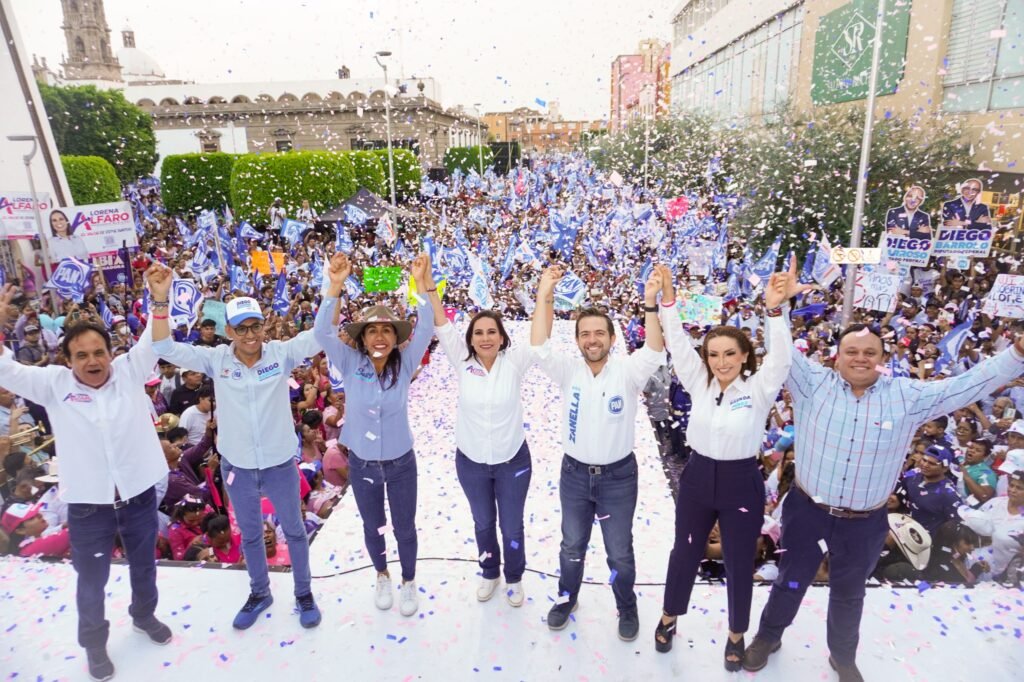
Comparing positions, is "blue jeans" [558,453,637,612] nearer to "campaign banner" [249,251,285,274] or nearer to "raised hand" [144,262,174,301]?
"raised hand" [144,262,174,301]

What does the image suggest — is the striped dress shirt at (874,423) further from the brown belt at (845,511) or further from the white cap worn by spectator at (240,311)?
the white cap worn by spectator at (240,311)

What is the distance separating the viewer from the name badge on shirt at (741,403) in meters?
2.74

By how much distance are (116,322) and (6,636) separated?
6.17m

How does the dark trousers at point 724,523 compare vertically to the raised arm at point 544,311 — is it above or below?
below

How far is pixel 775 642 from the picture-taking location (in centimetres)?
296

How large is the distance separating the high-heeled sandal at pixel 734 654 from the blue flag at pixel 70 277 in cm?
944

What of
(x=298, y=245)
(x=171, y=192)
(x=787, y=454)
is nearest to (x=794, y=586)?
(x=787, y=454)

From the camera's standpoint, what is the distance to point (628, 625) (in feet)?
10.2

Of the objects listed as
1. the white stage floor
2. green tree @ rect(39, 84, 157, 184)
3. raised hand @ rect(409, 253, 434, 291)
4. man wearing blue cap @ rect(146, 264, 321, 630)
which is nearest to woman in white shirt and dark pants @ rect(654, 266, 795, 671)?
the white stage floor

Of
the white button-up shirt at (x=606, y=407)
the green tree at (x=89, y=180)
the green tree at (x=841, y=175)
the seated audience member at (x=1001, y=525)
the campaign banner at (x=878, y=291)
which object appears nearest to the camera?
the white button-up shirt at (x=606, y=407)

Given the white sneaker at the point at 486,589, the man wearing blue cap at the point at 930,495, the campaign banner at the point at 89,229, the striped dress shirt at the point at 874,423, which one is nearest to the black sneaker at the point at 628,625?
the white sneaker at the point at 486,589

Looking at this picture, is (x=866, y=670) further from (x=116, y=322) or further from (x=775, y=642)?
(x=116, y=322)

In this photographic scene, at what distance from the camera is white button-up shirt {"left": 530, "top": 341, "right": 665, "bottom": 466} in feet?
9.58

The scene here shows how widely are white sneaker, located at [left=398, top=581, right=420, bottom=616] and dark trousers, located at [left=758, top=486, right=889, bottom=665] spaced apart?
177 cm
